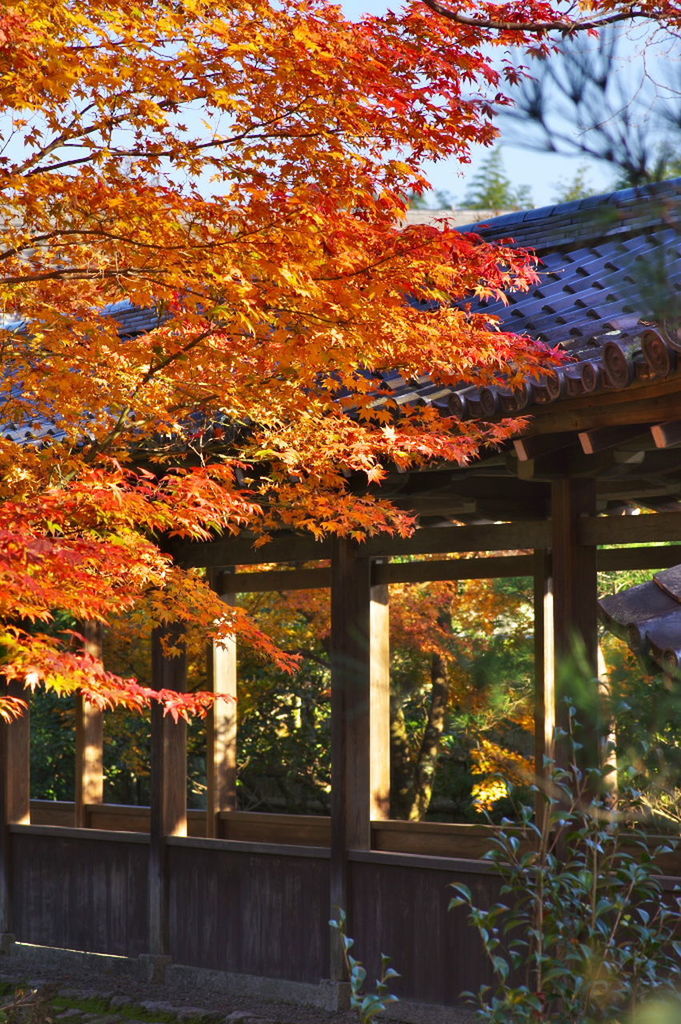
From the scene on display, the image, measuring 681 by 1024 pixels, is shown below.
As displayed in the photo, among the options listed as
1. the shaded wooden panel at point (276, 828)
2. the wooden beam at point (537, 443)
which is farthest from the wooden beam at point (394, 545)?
the shaded wooden panel at point (276, 828)

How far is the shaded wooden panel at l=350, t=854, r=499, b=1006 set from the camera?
741 centimetres

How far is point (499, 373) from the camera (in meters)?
6.53

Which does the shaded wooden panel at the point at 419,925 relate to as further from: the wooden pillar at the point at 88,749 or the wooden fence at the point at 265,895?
the wooden pillar at the point at 88,749

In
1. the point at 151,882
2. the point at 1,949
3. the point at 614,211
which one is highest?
the point at 614,211

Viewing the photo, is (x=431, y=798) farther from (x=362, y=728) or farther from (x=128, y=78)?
(x=128, y=78)

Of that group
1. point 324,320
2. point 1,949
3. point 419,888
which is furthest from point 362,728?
point 1,949

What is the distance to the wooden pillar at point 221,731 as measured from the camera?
413 inches

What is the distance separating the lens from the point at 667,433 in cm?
584

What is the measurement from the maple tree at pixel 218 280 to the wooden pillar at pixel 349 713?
1405 millimetres

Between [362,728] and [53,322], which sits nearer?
[53,322]

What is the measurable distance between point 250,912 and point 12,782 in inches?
124

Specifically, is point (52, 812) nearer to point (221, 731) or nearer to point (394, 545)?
point (221, 731)

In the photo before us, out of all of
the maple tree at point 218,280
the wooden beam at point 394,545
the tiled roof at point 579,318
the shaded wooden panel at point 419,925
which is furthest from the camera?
the wooden beam at point 394,545

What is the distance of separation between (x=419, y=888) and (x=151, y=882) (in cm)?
252
